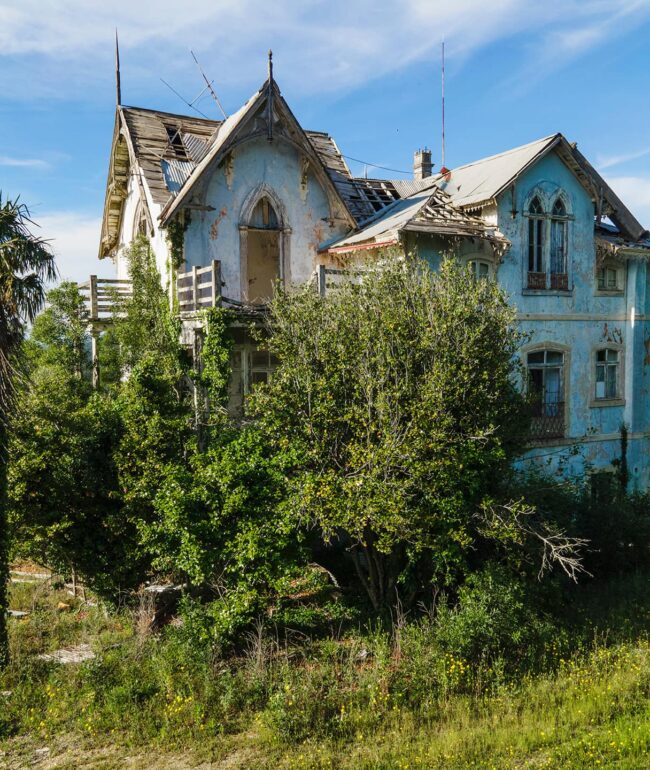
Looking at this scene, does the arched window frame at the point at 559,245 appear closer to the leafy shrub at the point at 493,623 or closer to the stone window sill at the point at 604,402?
the stone window sill at the point at 604,402

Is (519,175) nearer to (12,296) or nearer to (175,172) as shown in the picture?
(175,172)

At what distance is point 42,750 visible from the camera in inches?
410

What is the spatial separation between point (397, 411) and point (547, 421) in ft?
33.4

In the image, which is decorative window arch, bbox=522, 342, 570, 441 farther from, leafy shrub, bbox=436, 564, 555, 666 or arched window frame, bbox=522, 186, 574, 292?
leafy shrub, bbox=436, 564, 555, 666

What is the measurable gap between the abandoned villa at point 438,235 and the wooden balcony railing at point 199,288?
6cm

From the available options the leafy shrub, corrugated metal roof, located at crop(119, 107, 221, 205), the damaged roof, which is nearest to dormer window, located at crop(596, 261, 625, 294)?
the damaged roof

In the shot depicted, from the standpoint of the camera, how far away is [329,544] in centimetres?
1307

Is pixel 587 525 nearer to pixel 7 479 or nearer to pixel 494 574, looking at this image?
pixel 494 574

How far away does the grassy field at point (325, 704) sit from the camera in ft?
32.8

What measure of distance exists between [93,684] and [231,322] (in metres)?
8.36

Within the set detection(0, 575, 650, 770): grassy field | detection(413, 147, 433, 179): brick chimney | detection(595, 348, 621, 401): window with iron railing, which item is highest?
detection(413, 147, 433, 179): brick chimney

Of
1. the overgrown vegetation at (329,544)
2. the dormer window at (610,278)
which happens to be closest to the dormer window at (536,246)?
the dormer window at (610,278)

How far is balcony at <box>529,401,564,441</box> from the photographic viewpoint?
20125 millimetres

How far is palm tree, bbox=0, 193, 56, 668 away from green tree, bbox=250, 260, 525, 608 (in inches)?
172
